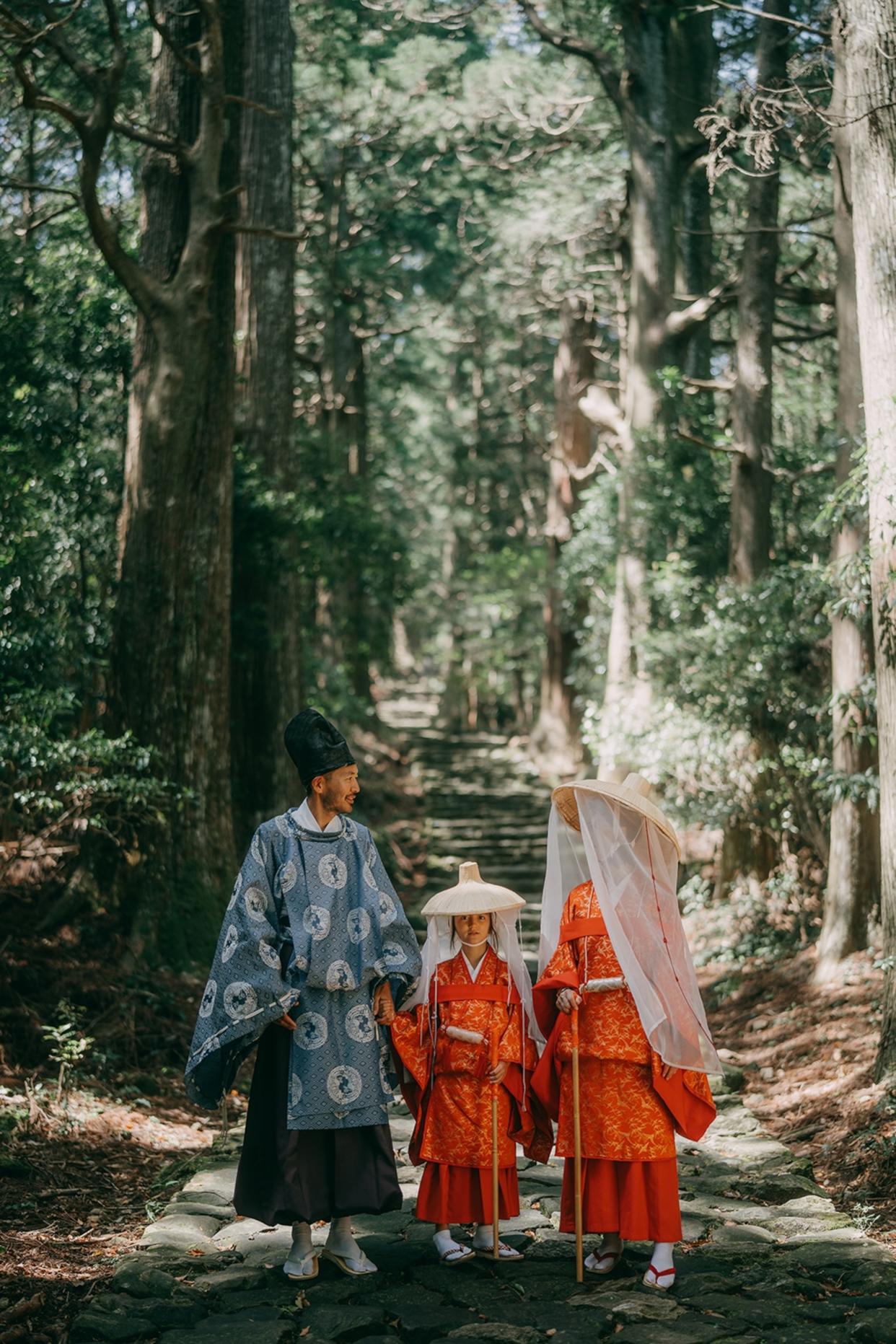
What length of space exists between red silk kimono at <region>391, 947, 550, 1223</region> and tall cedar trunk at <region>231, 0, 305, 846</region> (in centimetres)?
737

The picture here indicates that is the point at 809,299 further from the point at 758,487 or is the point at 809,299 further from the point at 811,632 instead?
the point at 811,632

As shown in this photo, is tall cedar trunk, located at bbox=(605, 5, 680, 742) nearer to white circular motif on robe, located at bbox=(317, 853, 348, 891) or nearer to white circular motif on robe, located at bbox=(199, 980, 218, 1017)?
white circular motif on robe, located at bbox=(317, 853, 348, 891)

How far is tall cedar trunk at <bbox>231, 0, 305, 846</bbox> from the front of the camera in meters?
12.2

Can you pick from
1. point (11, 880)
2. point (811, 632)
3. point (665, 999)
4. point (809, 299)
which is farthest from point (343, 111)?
point (665, 999)

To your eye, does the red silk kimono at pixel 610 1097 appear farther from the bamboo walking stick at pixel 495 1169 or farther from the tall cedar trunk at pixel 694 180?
the tall cedar trunk at pixel 694 180

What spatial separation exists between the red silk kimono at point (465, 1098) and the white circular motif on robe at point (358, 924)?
358mm

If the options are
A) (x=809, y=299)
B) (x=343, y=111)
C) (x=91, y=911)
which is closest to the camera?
(x=91, y=911)

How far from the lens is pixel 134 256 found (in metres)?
11.1

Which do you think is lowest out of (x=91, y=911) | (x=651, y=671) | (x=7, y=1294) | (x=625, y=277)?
(x=7, y=1294)

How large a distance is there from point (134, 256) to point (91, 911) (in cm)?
558

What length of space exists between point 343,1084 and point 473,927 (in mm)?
760

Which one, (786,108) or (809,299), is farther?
(809,299)

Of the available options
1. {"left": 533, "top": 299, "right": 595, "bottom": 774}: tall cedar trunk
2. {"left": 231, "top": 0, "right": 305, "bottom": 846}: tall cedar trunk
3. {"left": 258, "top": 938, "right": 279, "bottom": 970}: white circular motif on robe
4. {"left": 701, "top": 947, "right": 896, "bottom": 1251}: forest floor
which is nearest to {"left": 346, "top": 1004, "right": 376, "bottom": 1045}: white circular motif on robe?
{"left": 258, "top": 938, "right": 279, "bottom": 970}: white circular motif on robe

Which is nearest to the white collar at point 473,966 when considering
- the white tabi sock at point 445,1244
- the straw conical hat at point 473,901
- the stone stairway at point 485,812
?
the straw conical hat at point 473,901
